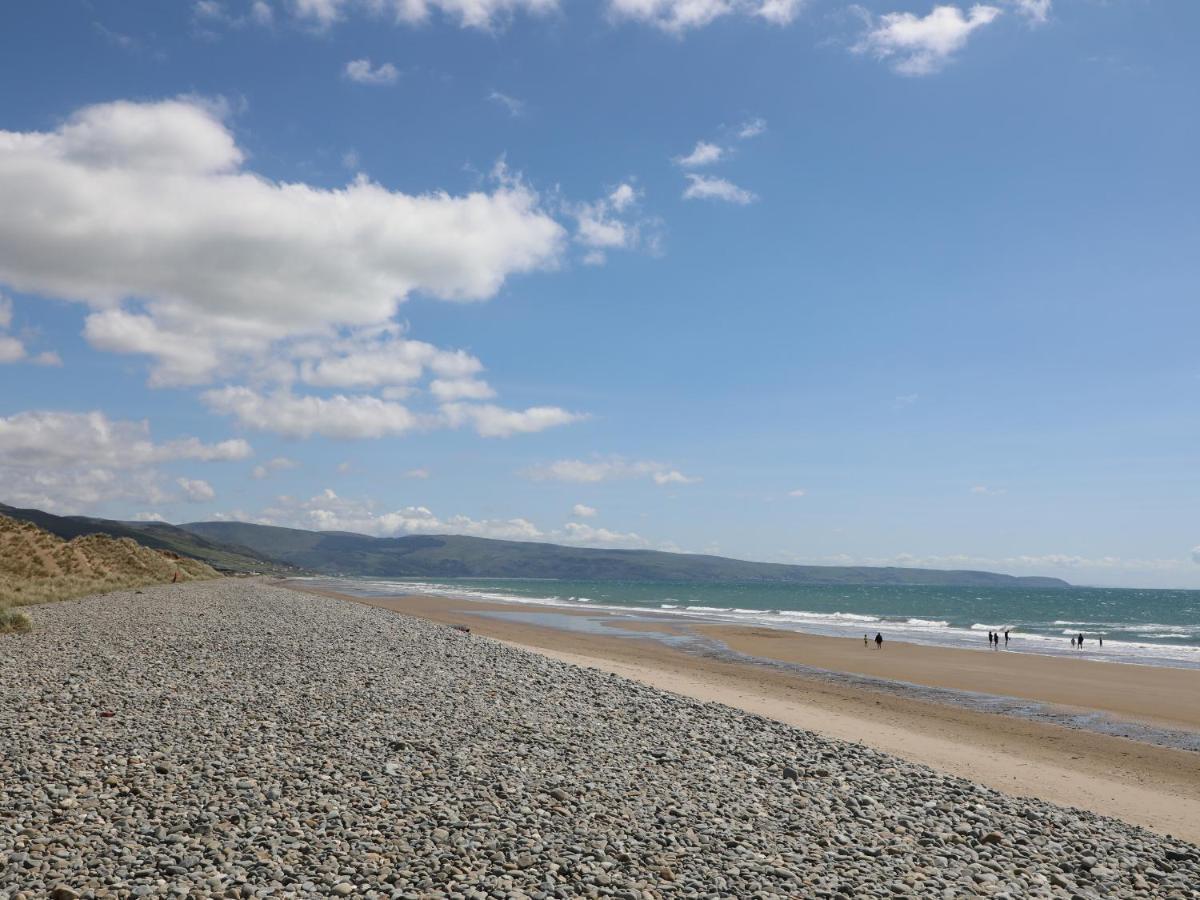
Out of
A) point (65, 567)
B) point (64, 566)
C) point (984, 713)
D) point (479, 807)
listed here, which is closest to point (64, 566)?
point (64, 566)

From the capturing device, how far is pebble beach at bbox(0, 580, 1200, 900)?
748 centimetres

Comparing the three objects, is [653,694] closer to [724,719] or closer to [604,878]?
[724,719]

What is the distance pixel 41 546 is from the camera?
188 ft

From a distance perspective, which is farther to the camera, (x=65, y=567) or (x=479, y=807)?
(x=65, y=567)

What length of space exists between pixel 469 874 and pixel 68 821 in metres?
4.13

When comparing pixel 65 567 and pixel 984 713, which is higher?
pixel 984 713

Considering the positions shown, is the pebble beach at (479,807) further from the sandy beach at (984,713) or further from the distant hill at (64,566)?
the distant hill at (64,566)

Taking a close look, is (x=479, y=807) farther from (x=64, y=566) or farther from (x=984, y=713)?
(x=64, y=566)

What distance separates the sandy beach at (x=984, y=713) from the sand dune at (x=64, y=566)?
77.5 ft

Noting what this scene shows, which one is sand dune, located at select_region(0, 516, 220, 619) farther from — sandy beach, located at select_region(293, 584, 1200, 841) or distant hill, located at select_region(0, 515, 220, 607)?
sandy beach, located at select_region(293, 584, 1200, 841)

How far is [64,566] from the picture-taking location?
5609 cm

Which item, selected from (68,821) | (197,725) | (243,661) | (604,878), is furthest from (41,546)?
(604,878)

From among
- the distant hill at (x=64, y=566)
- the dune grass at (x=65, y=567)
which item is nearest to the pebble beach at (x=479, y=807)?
the distant hill at (x=64, y=566)

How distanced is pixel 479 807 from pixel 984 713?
18.7 meters
